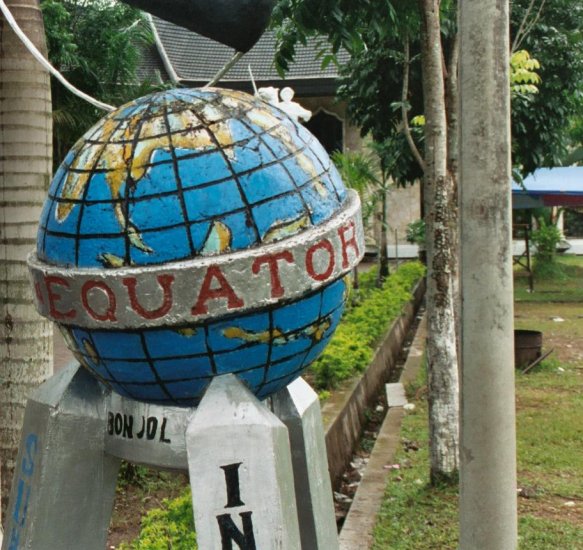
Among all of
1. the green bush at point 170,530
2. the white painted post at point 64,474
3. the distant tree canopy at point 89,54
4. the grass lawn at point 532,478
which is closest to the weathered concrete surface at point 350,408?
the grass lawn at point 532,478

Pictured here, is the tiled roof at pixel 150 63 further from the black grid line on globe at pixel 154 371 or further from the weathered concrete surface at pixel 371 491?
the black grid line on globe at pixel 154 371

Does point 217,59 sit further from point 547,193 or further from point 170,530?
point 170,530

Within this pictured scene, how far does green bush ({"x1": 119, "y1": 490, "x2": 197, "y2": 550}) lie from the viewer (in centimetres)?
387

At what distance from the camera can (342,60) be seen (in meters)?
17.8

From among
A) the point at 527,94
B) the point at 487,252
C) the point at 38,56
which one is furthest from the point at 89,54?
the point at 38,56

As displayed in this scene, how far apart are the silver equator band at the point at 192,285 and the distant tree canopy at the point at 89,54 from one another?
9.31 meters

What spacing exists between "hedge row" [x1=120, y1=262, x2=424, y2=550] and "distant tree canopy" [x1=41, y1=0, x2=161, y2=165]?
3.94m

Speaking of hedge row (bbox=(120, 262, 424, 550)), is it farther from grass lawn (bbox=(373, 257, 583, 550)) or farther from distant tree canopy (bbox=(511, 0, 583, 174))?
distant tree canopy (bbox=(511, 0, 583, 174))

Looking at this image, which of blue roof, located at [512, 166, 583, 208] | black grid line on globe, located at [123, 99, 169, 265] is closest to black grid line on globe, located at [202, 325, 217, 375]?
black grid line on globe, located at [123, 99, 169, 265]

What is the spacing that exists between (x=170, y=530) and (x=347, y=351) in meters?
4.54

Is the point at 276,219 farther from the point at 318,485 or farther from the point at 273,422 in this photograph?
the point at 318,485

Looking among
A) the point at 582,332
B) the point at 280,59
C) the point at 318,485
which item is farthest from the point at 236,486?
the point at 582,332

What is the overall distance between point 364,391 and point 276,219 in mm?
6379

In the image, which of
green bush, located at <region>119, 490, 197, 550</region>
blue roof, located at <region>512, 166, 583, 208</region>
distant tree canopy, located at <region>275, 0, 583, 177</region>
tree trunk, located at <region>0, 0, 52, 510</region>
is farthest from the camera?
blue roof, located at <region>512, 166, 583, 208</region>
